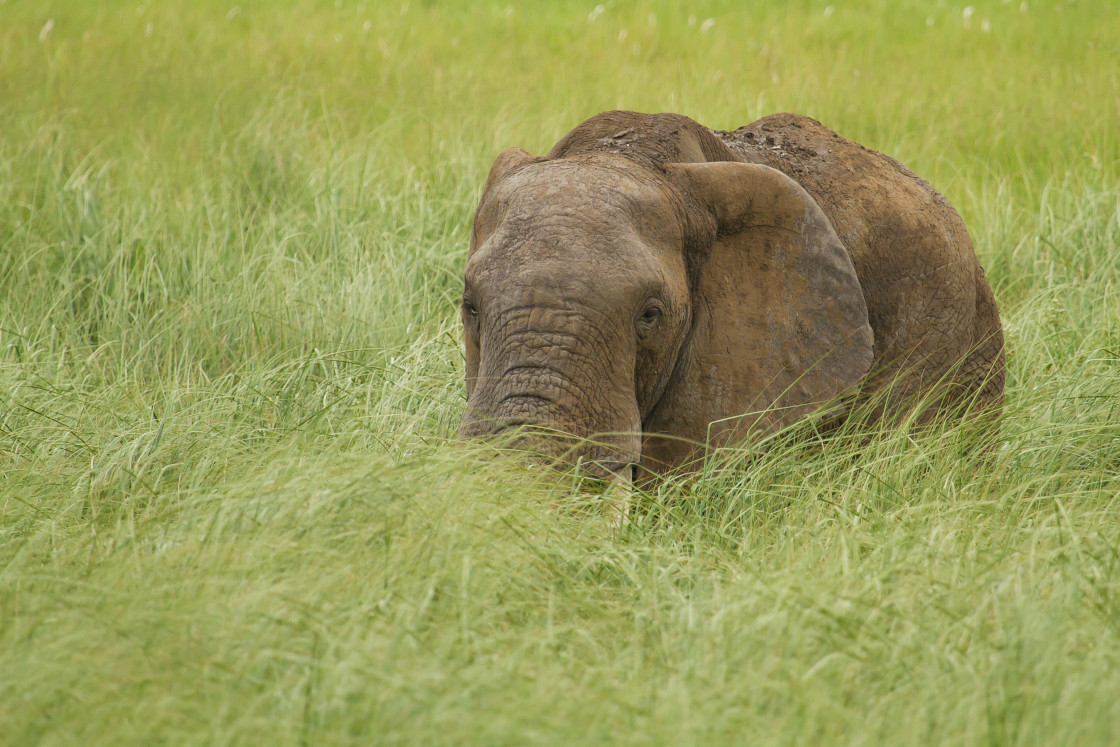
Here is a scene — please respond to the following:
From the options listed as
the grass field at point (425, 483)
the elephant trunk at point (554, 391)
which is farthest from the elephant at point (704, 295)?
the grass field at point (425, 483)

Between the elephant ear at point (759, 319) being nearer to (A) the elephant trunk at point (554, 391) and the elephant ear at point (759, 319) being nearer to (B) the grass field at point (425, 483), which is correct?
(B) the grass field at point (425, 483)

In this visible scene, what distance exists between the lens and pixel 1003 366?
15.6ft

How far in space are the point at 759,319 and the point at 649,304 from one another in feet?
1.73

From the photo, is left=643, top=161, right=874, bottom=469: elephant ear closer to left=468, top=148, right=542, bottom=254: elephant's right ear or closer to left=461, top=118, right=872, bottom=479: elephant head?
left=461, top=118, right=872, bottom=479: elephant head

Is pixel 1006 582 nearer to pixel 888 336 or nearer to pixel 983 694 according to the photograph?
pixel 983 694

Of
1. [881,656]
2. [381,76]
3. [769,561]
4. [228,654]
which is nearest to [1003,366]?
[769,561]

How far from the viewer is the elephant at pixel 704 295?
3.48m

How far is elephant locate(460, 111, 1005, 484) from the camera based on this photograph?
3480 millimetres

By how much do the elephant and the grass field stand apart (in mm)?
191

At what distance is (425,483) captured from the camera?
3357 mm

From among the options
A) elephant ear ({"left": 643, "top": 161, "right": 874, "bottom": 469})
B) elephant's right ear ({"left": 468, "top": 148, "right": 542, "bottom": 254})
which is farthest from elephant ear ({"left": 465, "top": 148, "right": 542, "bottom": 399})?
elephant ear ({"left": 643, "top": 161, "right": 874, "bottom": 469})

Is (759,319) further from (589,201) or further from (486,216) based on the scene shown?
(486,216)

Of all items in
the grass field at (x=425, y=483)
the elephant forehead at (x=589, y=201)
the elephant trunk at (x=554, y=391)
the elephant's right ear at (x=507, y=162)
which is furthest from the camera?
the elephant's right ear at (x=507, y=162)

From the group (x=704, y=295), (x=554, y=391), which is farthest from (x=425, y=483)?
(x=704, y=295)
